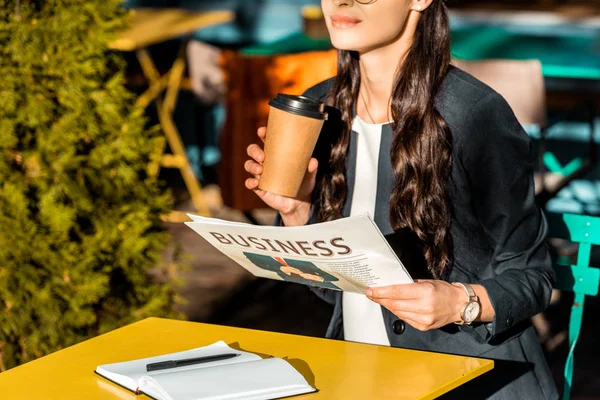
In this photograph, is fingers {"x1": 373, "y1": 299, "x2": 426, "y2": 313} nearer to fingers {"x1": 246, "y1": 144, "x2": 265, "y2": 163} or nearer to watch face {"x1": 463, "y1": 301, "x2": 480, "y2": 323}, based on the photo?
watch face {"x1": 463, "y1": 301, "x2": 480, "y2": 323}

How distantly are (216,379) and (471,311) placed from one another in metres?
0.62

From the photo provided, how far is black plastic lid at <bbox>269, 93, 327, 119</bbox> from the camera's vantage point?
2188 mm

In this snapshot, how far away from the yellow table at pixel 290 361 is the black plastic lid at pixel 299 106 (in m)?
0.51

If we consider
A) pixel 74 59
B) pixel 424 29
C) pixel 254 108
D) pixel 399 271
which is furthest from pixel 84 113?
pixel 254 108

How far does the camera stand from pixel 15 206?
307 cm

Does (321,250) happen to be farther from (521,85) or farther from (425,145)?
(521,85)

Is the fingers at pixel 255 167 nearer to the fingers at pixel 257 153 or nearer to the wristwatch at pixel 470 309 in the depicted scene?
the fingers at pixel 257 153

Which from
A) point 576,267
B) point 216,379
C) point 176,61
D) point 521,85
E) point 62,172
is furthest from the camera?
point 176,61

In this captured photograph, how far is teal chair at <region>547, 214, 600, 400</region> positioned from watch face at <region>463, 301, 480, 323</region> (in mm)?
667

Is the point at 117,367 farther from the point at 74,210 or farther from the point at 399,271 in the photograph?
the point at 74,210

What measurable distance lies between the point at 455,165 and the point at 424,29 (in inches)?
13.7

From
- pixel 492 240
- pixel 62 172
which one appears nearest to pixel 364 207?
pixel 492 240

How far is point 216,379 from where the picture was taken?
73.2 inches

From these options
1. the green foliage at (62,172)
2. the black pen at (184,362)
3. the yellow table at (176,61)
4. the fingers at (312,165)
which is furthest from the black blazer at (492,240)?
the yellow table at (176,61)
